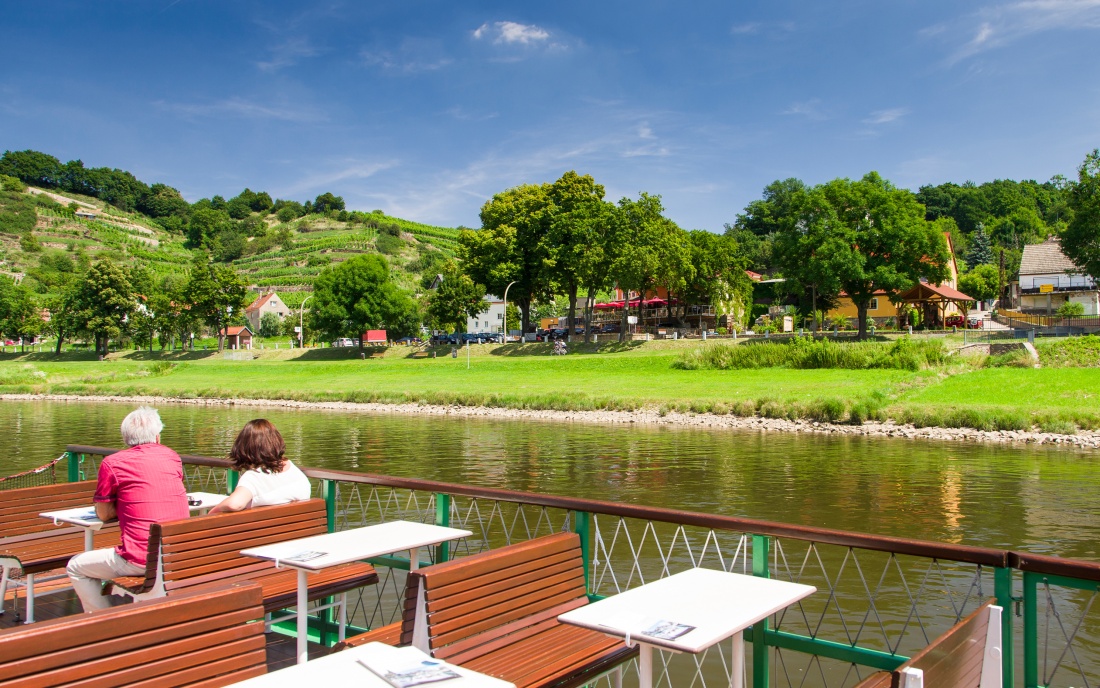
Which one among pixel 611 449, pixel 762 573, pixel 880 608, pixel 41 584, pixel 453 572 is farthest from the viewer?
pixel 611 449

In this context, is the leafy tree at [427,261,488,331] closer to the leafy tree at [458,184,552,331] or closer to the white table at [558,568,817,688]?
the leafy tree at [458,184,552,331]

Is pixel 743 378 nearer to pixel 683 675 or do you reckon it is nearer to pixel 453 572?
pixel 683 675

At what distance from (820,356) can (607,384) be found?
431 inches

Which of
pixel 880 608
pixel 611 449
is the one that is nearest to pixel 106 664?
pixel 880 608

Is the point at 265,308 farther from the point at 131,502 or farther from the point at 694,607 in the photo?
the point at 694,607

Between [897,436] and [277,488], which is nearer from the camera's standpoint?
[277,488]

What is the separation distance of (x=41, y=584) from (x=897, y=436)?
2414cm

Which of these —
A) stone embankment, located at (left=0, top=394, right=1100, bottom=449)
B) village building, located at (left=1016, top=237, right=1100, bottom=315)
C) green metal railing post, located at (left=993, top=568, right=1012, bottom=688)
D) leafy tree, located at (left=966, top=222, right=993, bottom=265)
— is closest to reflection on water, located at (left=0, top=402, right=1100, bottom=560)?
stone embankment, located at (left=0, top=394, right=1100, bottom=449)

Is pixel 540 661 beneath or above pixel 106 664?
beneath

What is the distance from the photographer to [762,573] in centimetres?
416

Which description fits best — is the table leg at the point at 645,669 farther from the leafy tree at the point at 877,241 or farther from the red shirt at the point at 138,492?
the leafy tree at the point at 877,241

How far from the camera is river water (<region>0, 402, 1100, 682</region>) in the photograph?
13773 mm

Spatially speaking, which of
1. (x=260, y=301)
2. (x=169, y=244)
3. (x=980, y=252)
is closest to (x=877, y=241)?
(x=980, y=252)

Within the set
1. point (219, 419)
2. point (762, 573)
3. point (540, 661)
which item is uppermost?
point (762, 573)
